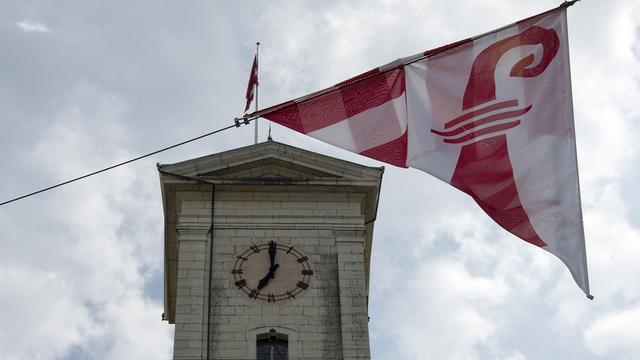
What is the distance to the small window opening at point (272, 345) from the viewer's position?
2758 cm

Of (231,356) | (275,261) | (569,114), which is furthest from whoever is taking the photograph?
(275,261)

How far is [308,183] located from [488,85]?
30.3 feet

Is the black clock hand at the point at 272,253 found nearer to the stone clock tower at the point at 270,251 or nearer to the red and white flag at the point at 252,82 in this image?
the stone clock tower at the point at 270,251

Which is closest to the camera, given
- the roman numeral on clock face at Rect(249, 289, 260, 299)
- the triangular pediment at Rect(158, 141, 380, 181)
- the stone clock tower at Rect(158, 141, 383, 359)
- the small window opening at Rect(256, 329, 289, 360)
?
the small window opening at Rect(256, 329, 289, 360)

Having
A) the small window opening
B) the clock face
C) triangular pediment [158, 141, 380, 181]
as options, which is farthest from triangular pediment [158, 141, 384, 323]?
the small window opening

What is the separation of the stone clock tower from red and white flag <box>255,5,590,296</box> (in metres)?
6.94

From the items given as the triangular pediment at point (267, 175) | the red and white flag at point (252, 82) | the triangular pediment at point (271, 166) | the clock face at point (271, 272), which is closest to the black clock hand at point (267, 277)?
the clock face at point (271, 272)

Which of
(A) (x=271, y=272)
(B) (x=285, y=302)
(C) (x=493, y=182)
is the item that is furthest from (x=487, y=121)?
(A) (x=271, y=272)

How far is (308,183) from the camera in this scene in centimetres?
3047

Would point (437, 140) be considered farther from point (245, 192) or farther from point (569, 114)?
point (245, 192)

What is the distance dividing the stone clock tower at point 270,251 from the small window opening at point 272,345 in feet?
0.09

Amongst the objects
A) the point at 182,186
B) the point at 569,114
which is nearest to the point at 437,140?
the point at 569,114

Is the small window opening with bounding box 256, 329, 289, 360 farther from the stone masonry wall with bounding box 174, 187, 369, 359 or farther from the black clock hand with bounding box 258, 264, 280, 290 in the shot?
the black clock hand with bounding box 258, 264, 280, 290

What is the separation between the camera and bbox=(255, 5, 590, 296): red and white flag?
21062 millimetres
